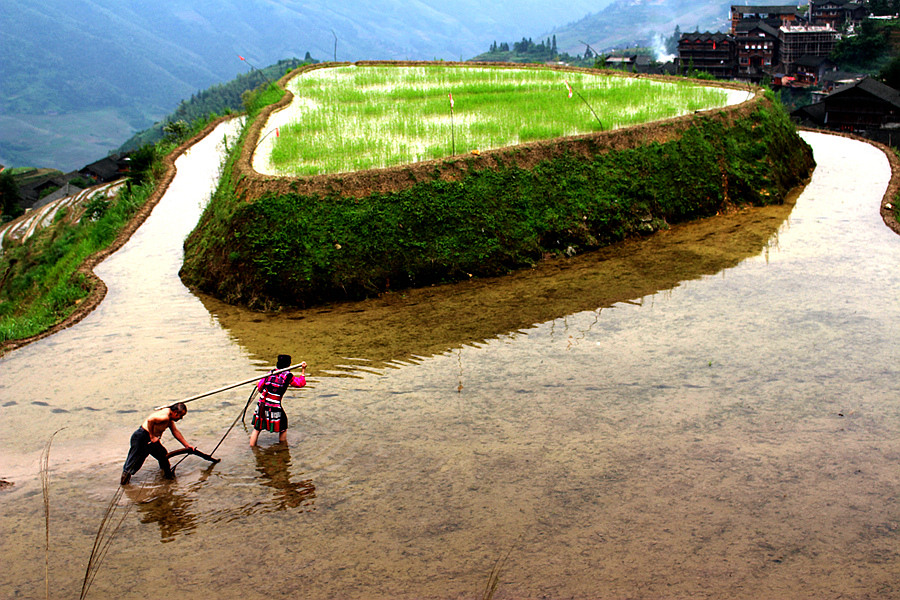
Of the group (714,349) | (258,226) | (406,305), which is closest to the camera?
(714,349)

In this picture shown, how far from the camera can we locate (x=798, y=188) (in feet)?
64.6

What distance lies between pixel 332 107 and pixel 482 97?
4.84 meters

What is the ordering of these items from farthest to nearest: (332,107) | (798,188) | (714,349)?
(332,107) < (798,188) < (714,349)

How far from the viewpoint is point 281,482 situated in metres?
7.52

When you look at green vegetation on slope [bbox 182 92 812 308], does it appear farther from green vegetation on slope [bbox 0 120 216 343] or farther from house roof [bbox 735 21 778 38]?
house roof [bbox 735 21 778 38]

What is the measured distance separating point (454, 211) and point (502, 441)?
730cm

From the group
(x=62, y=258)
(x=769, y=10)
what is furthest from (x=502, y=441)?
(x=769, y=10)

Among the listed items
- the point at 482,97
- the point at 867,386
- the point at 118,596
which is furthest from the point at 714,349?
the point at 482,97

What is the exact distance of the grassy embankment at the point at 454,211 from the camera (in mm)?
13328

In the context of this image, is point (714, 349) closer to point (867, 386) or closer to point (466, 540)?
point (867, 386)

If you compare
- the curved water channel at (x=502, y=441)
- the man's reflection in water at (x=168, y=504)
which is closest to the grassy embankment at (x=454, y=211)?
the curved water channel at (x=502, y=441)

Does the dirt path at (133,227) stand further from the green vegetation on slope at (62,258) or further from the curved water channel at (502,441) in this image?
the curved water channel at (502,441)

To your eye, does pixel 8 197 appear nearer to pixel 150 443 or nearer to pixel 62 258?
pixel 62 258

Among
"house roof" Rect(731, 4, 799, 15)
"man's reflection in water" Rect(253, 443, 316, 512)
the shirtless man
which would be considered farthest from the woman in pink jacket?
"house roof" Rect(731, 4, 799, 15)
